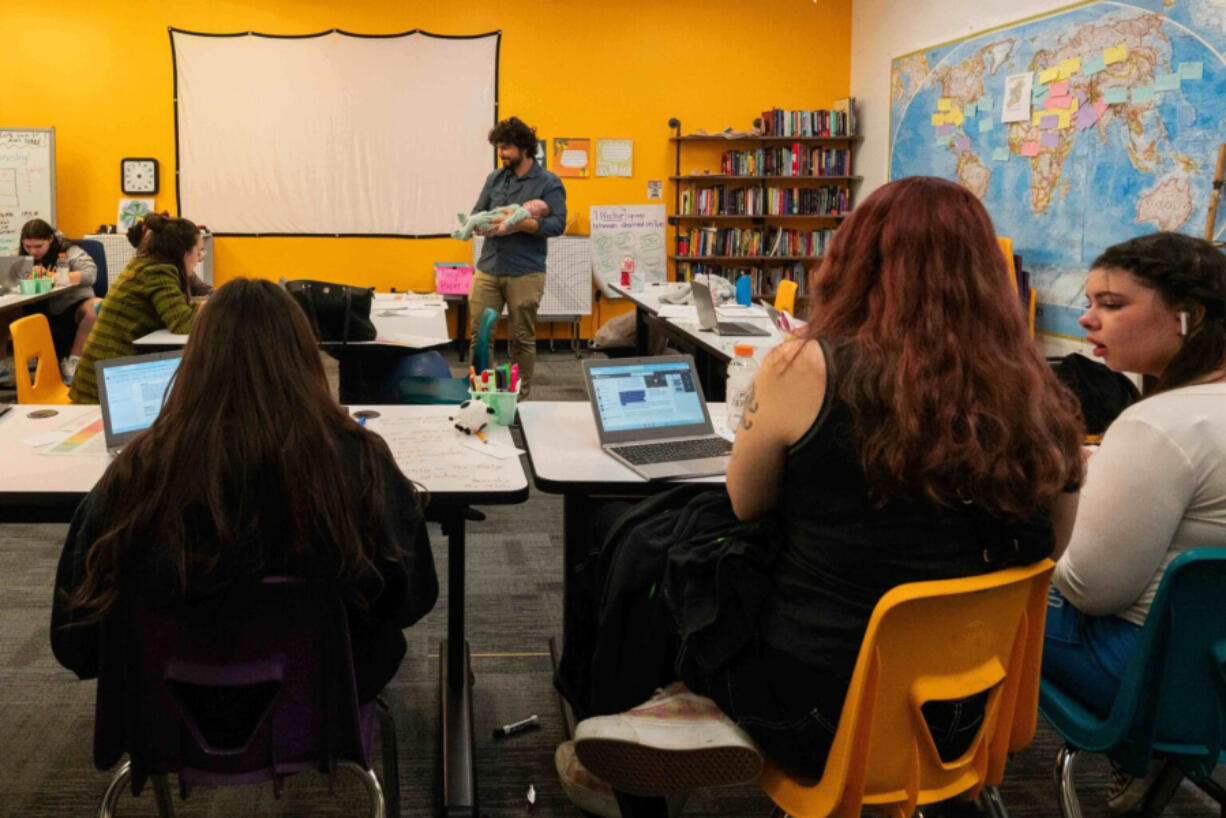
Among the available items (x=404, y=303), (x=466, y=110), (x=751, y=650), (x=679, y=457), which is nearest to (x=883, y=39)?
(x=466, y=110)

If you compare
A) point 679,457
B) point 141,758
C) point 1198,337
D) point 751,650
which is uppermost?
point 1198,337

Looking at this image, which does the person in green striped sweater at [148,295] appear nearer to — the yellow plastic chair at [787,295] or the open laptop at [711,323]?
the open laptop at [711,323]

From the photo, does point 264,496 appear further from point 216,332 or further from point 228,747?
point 228,747

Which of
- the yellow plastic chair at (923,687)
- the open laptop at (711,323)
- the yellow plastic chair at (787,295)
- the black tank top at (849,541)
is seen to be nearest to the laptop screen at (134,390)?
the black tank top at (849,541)

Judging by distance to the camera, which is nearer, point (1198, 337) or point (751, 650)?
point (751, 650)

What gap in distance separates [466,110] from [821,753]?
725cm

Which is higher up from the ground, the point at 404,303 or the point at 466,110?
the point at 466,110

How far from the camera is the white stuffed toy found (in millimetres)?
2461

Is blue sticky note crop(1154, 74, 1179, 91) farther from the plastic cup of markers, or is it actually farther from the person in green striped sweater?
the person in green striped sweater

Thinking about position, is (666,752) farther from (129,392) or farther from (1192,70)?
(1192,70)

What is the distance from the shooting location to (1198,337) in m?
1.83

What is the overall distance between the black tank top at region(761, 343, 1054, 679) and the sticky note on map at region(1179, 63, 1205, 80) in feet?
13.0

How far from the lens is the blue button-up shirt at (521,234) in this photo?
5957 millimetres

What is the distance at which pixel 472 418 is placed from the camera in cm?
246
